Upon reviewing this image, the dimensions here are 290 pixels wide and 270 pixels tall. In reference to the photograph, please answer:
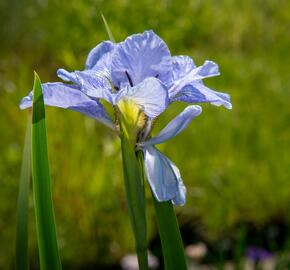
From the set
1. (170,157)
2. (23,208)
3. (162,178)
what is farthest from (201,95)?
(170,157)

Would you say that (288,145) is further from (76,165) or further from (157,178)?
(157,178)

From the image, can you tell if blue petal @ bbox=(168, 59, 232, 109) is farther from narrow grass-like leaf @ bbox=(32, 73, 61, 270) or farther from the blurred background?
the blurred background

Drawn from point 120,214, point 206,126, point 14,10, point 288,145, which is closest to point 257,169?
point 288,145

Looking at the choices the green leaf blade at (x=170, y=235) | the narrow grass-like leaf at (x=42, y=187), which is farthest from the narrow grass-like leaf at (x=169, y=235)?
the narrow grass-like leaf at (x=42, y=187)

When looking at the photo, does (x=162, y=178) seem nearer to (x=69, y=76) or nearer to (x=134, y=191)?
(x=134, y=191)

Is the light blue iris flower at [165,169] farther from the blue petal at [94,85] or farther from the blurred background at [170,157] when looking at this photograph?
the blurred background at [170,157]

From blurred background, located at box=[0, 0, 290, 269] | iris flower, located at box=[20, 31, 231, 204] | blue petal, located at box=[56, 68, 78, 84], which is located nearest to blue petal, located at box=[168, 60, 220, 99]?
iris flower, located at box=[20, 31, 231, 204]
